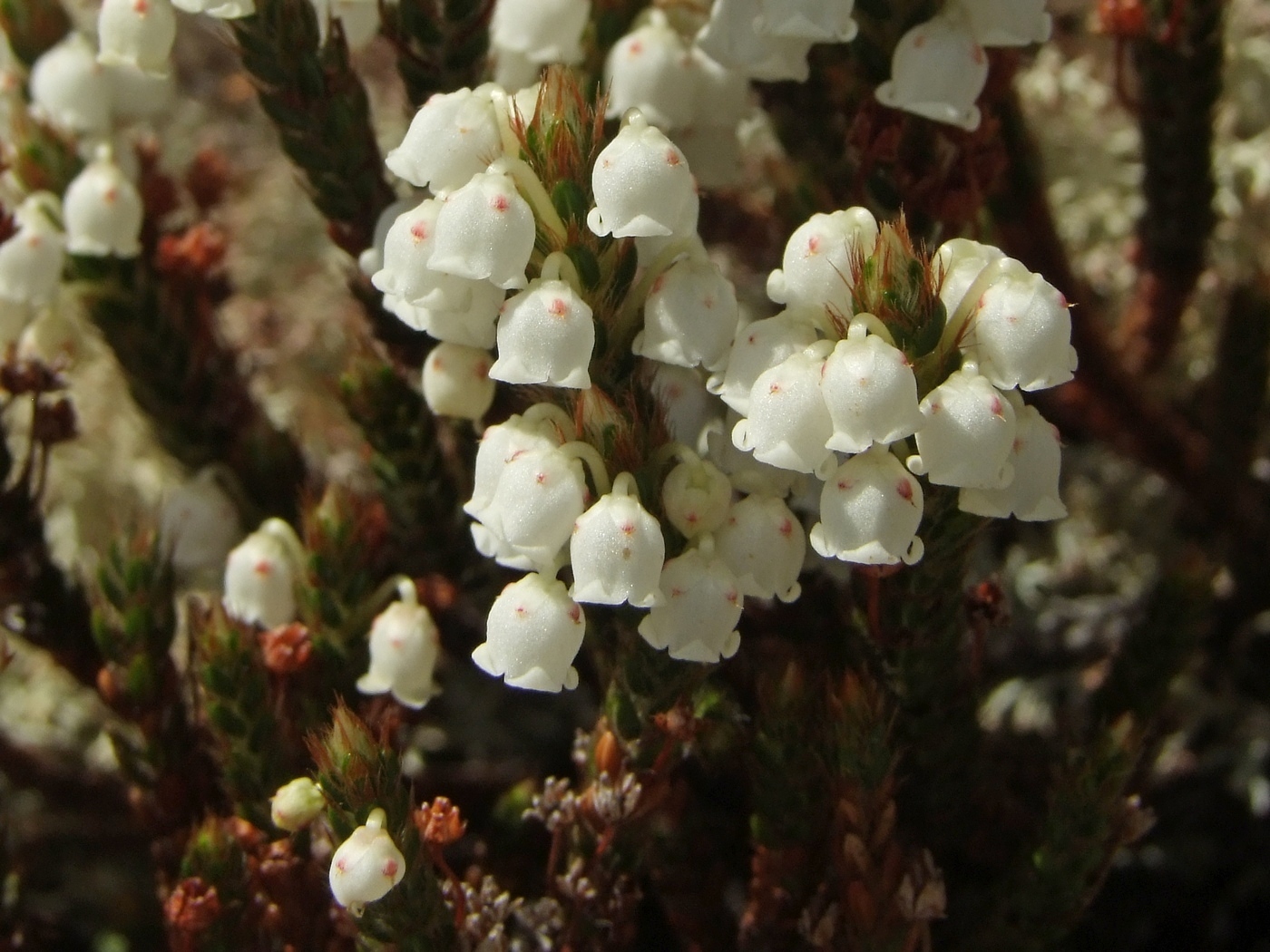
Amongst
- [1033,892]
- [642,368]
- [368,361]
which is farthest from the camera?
[368,361]

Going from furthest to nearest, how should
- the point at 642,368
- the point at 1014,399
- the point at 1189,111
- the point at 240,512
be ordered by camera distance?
the point at 1189,111
the point at 240,512
the point at 642,368
the point at 1014,399

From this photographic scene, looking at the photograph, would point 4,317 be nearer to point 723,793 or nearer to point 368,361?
point 368,361

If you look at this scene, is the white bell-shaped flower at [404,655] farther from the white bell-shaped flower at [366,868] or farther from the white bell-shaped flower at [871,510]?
the white bell-shaped flower at [871,510]

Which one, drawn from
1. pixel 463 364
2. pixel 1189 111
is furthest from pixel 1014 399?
pixel 1189 111

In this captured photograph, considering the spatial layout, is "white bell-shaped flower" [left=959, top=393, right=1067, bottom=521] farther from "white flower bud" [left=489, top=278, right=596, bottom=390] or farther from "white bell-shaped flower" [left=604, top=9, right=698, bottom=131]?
"white bell-shaped flower" [left=604, top=9, right=698, bottom=131]

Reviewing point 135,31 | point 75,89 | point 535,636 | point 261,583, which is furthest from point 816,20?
point 75,89

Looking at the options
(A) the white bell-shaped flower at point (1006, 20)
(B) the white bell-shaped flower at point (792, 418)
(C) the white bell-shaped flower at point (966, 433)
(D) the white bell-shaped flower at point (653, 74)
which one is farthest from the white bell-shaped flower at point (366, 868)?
(A) the white bell-shaped flower at point (1006, 20)

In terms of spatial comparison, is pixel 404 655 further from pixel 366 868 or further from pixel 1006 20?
pixel 1006 20
